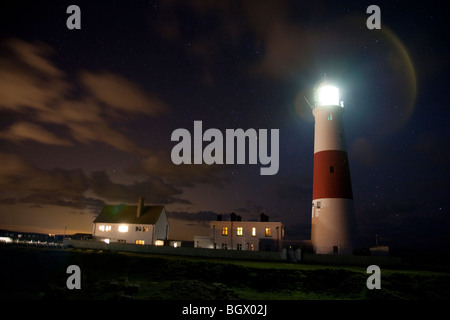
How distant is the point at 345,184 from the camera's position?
34.5 meters

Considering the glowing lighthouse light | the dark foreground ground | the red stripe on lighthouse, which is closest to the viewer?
the dark foreground ground

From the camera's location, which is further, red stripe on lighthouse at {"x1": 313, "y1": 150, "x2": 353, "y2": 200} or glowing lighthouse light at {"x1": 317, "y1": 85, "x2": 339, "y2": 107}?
glowing lighthouse light at {"x1": 317, "y1": 85, "x2": 339, "y2": 107}

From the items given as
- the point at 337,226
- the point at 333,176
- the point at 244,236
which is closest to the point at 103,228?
the point at 244,236

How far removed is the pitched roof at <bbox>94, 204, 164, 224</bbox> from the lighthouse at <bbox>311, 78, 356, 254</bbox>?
89.0 ft

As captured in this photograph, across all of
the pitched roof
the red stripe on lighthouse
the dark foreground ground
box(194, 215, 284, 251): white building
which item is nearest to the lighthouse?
the red stripe on lighthouse

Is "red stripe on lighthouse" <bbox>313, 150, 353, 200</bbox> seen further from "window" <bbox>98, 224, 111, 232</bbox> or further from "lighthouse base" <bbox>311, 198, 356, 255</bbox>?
"window" <bbox>98, 224, 111, 232</bbox>

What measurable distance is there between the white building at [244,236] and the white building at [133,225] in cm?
813

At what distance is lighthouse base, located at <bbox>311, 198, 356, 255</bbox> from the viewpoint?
34.0m

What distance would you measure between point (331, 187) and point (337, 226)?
3863 millimetres

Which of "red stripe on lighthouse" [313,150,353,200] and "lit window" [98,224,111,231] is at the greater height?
"red stripe on lighthouse" [313,150,353,200]
